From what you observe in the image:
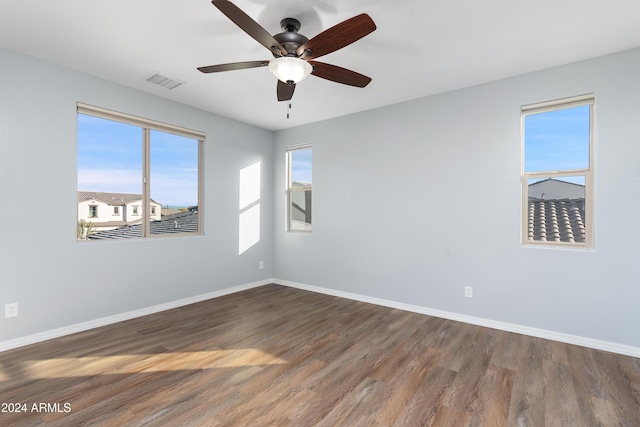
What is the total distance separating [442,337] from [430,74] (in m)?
2.68

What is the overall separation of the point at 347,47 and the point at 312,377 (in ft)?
8.91

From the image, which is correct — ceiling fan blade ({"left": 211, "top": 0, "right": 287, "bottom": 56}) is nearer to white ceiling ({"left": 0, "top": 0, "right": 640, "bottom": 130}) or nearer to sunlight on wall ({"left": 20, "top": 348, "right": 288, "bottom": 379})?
white ceiling ({"left": 0, "top": 0, "right": 640, "bottom": 130})

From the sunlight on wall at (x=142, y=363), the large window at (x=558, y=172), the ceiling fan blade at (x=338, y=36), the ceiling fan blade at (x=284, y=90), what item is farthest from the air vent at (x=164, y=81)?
the large window at (x=558, y=172)

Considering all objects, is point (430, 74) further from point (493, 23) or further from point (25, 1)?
point (25, 1)

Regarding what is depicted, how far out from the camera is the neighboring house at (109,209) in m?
3.16

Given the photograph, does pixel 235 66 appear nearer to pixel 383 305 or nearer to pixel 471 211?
pixel 471 211

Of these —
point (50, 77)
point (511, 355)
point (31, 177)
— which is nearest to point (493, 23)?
point (511, 355)

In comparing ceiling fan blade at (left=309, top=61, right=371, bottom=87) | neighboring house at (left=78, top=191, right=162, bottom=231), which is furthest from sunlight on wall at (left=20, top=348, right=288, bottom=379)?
ceiling fan blade at (left=309, top=61, right=371, bottom=87)

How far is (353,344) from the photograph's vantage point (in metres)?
2.79

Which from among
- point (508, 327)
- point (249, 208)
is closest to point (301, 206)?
point (249, 208)

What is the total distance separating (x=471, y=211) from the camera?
3354mm

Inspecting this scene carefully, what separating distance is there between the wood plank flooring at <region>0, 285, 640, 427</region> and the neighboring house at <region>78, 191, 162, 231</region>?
44.5 inches

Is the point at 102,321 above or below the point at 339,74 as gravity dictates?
below

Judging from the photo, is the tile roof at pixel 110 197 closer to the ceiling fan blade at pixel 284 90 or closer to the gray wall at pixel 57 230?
the gray wall at pixel 57 230
